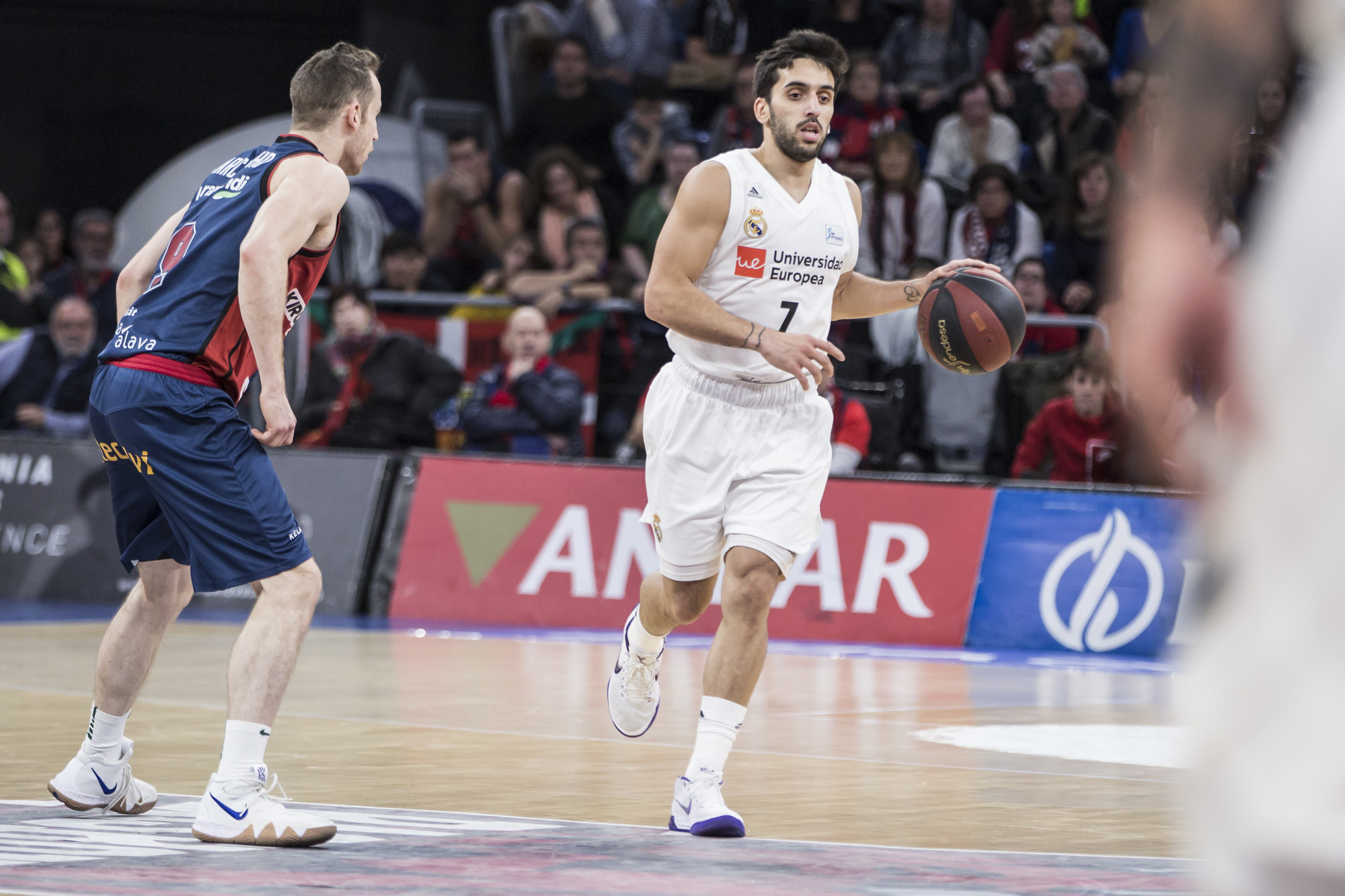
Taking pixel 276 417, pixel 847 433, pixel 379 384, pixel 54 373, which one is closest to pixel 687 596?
pixel 276 417

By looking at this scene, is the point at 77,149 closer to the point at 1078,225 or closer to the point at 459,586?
the point at 459,586

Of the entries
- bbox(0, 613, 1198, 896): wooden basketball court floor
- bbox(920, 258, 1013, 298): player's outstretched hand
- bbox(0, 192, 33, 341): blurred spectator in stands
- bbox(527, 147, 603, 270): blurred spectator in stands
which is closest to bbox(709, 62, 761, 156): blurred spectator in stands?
bbox(527, 147, 603, 270): blurred spectator in stands

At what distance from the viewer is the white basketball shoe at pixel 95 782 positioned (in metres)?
5.66

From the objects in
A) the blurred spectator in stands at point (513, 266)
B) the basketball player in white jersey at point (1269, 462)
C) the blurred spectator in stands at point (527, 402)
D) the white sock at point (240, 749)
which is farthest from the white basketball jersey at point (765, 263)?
the blurred spectator in stands at point (513, 266)

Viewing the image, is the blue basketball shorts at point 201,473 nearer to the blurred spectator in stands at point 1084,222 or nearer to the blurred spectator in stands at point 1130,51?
the blurred spectator in stands at point 1084,222

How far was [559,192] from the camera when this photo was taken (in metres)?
15.5

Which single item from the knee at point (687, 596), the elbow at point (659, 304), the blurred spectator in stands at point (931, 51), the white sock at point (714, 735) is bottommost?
the white sock at point (714, 735)

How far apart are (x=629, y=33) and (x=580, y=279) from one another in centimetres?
441

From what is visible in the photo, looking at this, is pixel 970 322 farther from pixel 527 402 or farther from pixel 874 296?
pixel 527 402

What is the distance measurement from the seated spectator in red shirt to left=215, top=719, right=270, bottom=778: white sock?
8.01m

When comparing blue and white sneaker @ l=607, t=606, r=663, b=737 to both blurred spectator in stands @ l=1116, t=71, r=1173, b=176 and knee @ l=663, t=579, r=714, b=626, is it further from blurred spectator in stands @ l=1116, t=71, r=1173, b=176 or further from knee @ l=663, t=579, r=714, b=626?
blurred spectator in stands @ l=1116, t=71, r=1173, b=176

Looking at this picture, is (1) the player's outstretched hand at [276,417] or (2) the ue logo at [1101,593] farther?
(2) the ue logo at [1101,593]

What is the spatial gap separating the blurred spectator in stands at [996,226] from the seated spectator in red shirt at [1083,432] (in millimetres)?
1798

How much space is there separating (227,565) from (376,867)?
1.03 metres
